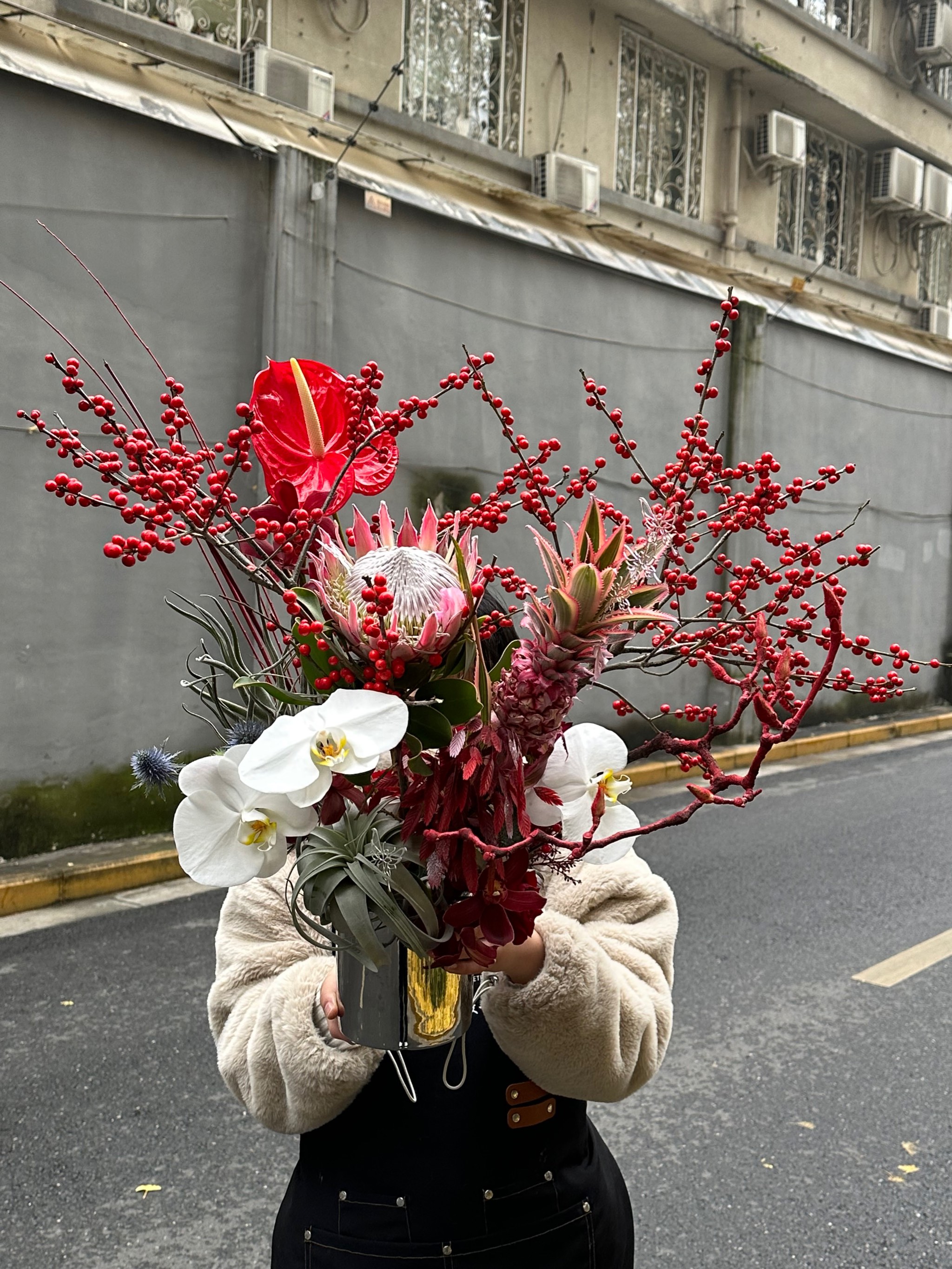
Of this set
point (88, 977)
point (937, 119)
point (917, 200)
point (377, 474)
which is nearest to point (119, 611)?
point (88, 977)

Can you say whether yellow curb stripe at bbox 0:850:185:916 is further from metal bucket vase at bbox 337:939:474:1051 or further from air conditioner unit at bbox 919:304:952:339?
air conditioner unit at bbox 919:304:952:339

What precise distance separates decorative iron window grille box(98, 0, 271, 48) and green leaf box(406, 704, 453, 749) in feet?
26.4

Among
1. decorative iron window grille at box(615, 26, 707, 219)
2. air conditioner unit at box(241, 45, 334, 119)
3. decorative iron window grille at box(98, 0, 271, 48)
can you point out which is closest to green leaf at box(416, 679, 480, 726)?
air conditioner unit at box(241, 45, 334, 119)

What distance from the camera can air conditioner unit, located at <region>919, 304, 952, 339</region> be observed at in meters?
15.4

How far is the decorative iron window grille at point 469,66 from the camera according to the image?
9469mm

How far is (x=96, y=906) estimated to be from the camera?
5637 millimetres

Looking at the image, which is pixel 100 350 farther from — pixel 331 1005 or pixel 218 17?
pixel 331 1005

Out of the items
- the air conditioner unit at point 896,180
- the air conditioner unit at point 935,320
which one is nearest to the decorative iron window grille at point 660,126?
the air conditioner unit at point 896,180

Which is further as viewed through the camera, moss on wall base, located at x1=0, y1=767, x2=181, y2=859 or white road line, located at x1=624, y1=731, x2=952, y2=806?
white road line, located at x1=624, y1=731, x2=952, y2=806

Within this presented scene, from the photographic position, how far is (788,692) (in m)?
0.88

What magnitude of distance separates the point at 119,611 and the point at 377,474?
5.71 m

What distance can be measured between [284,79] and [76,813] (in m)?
5.00

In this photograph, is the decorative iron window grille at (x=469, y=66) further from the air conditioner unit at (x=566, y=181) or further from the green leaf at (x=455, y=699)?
the green leaf at (x=455, y=699)

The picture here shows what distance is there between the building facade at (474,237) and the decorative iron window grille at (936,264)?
4cm
